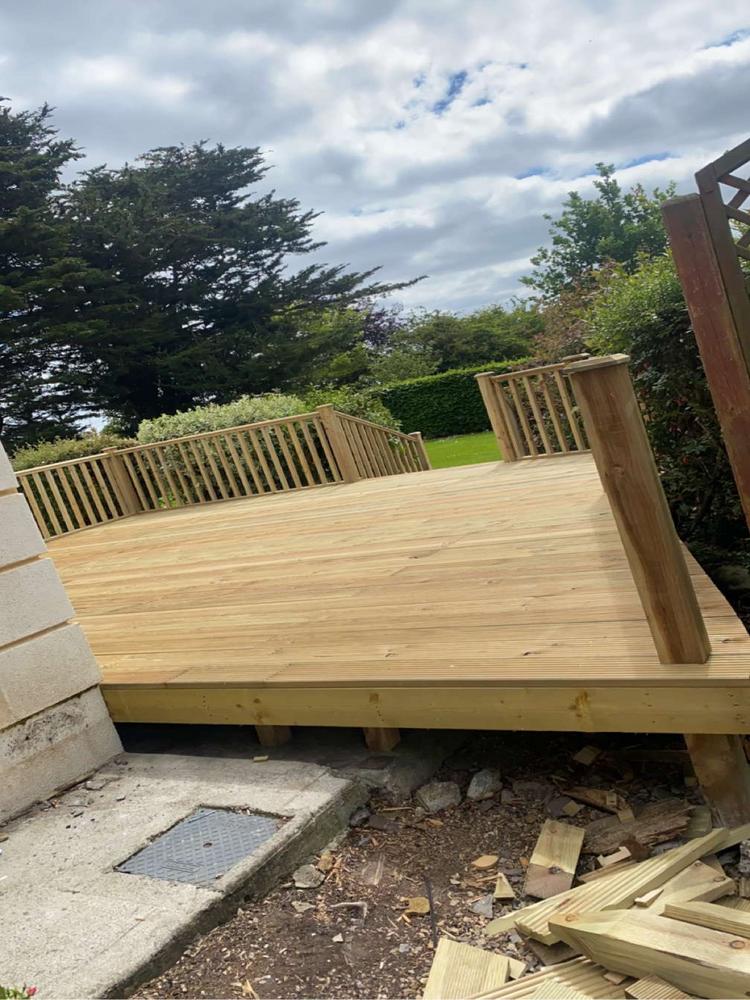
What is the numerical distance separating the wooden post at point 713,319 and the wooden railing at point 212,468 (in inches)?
184

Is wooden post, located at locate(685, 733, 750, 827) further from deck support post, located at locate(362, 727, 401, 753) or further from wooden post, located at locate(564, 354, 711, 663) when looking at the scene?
deck support post, located at locate(362, 727, 401, 753)

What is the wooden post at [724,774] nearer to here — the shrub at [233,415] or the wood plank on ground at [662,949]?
the wood plank on ground at [662,949]

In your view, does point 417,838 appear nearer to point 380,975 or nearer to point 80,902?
point 380,975

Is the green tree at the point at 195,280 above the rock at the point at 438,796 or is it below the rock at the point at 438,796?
above

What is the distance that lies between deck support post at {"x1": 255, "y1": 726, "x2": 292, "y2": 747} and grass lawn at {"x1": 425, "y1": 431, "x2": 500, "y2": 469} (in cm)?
855

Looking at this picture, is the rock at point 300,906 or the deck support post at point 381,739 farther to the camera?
the deck support post at point 381,739

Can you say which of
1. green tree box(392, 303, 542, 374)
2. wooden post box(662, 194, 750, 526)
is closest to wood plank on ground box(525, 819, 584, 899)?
wooden post box(662, 194, 750, 526)

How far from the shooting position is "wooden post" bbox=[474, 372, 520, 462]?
20.5 feet

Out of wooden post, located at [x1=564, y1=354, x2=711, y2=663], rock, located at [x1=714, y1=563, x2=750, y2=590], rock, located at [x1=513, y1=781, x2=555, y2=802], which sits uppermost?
wooden post, located at [x1=564, y1=354, x2=711, y2=663]

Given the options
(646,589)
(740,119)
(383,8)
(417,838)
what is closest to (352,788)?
(417,838)

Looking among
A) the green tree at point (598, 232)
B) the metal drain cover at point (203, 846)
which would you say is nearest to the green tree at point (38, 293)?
the green tree at point (598, 232)

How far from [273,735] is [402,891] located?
0.94 m

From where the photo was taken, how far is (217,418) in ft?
29.1

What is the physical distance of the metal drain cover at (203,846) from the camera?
197 cm
